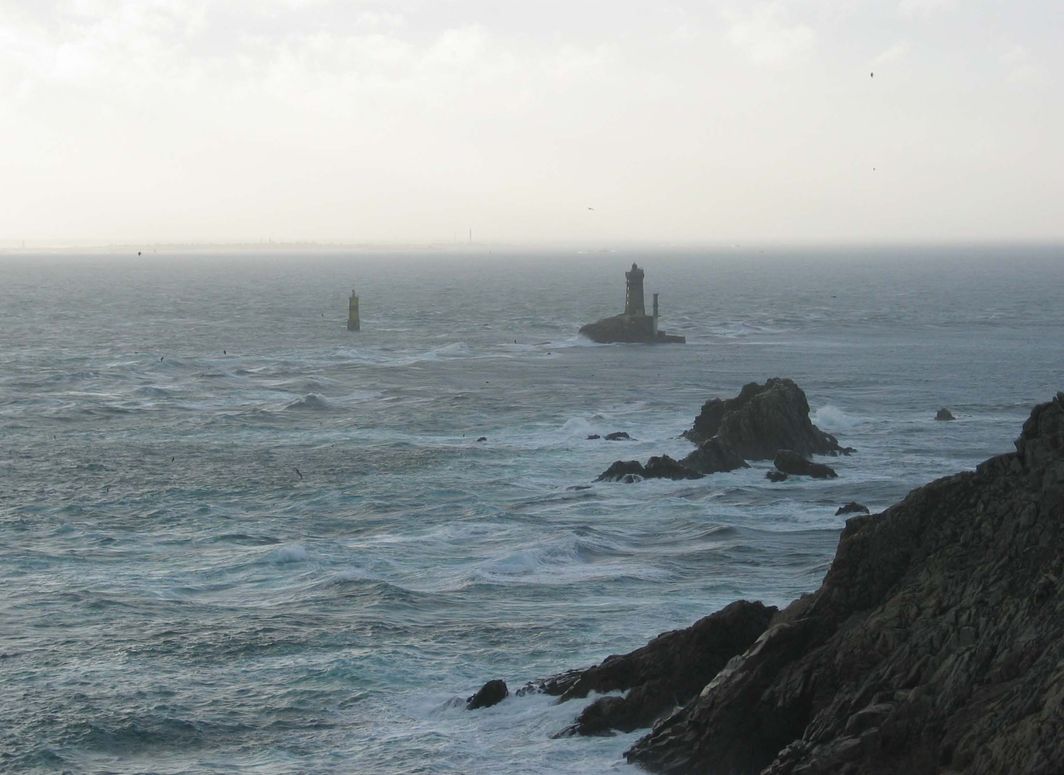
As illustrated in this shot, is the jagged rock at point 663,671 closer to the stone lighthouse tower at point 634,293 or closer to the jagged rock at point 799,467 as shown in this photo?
the jagged rock at point 799,467

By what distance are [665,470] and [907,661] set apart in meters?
31.3

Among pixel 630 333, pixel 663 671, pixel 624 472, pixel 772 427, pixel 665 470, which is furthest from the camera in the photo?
pixel 630 333

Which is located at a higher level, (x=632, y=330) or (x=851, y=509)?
(x=632, y=330)

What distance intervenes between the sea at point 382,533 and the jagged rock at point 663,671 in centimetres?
51

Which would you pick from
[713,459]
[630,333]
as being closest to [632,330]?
[630,333]

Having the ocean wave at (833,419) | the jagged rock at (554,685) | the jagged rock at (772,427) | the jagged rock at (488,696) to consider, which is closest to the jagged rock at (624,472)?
the jagged rock at (772,427)

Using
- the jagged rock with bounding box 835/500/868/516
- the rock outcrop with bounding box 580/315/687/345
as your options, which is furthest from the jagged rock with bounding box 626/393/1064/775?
the rock outcrop with bounding box 580/315/687/345

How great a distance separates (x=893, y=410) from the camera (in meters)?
73.5

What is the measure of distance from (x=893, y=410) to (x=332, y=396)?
31.2 meters

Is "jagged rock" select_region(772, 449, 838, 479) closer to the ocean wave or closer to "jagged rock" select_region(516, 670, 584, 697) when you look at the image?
the ocean wave

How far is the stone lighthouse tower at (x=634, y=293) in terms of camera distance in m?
120

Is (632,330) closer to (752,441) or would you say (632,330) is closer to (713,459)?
(752,441)

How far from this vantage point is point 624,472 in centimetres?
5391

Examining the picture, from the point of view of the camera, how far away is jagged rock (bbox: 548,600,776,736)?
27.1 metres
